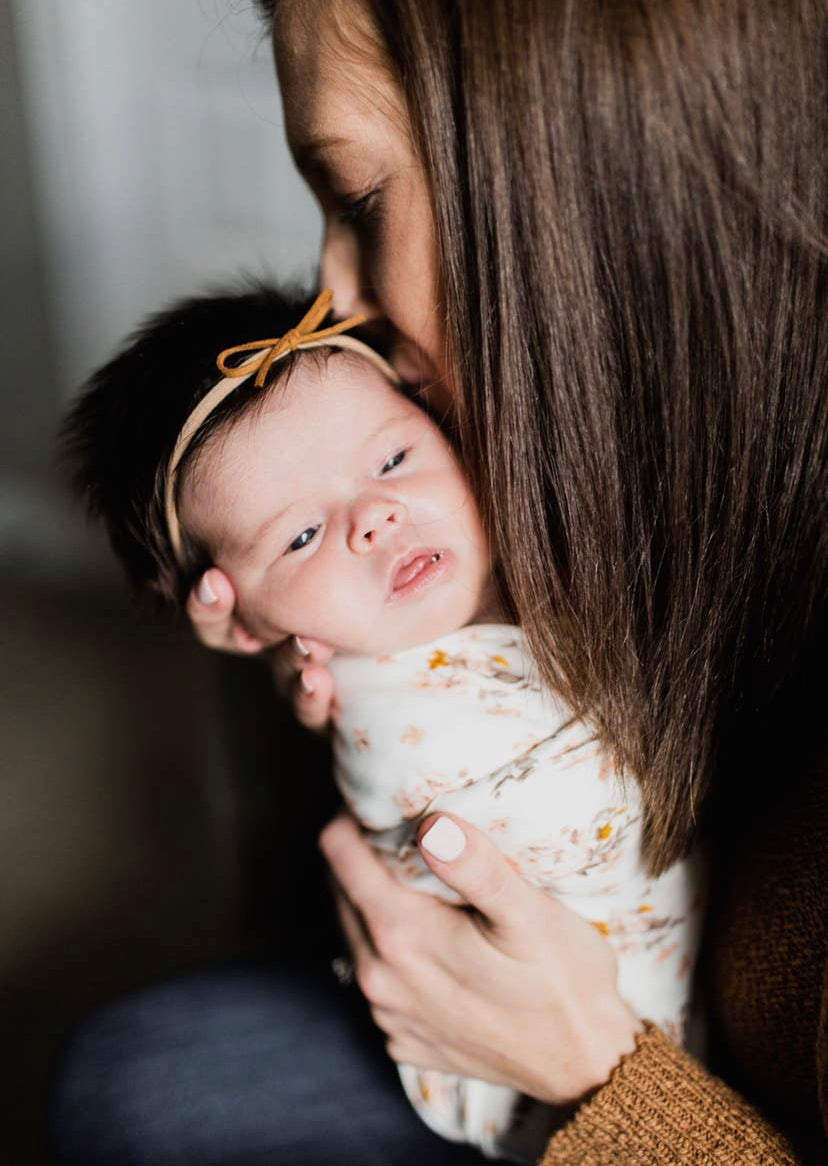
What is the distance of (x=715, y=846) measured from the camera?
3.06 ft

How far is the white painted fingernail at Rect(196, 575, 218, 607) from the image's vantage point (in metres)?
0.88

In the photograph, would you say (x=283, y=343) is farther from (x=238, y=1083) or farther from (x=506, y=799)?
(x=238, y=1083)

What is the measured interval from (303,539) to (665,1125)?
512 millimetres

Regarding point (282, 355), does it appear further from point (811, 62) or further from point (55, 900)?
point (55, 900)

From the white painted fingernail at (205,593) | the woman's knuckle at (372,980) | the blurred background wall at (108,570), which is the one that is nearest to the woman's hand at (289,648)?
the white painted fingernail at (205,593)

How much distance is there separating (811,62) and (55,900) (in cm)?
143

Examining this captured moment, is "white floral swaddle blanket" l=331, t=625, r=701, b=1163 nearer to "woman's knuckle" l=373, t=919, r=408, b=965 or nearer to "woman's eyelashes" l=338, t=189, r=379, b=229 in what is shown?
"woman's knuckle" l=373, t=919, r=408, b=965

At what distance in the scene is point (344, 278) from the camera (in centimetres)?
91

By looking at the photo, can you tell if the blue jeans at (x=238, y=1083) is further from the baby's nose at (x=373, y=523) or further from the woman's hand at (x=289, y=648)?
the baby's nose at (x=373, y=523)

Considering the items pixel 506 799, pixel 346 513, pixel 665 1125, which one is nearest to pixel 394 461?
pixel 346 513

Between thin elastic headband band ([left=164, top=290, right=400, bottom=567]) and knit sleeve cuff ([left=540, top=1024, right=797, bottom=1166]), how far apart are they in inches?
22.2

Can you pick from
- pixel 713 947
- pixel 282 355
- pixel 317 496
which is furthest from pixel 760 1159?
pixel 282 355

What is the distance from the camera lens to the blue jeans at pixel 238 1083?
944 millimetres

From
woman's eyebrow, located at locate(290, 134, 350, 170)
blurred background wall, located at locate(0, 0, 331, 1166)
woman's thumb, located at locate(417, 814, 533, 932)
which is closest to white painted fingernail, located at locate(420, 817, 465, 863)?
woman's thumb, located at locate(417, 814, 533, 932)
